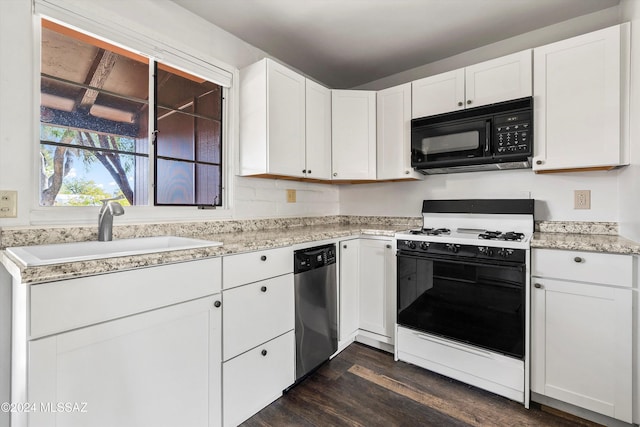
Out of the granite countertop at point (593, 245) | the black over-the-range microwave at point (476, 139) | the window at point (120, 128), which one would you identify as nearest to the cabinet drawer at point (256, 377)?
the window at point (120, 128)

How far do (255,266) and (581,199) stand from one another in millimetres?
2210

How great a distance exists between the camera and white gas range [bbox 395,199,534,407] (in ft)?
5.61

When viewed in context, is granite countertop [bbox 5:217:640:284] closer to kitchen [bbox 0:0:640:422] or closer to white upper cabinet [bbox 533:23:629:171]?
kitchen [bbox 0:0:640:422]

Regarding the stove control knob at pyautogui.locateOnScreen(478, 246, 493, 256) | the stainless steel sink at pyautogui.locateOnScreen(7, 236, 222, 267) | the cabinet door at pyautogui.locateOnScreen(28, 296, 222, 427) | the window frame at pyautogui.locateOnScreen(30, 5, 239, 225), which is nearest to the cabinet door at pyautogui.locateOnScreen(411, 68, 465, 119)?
the stove control knob at pyautogui.locateOnScreen(478, 246, 493, 256)

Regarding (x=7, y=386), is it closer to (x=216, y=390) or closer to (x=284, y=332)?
(x=216, y=390)

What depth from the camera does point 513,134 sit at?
6.47 feet

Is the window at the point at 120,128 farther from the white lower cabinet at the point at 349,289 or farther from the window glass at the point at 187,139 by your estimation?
the white lower cabinet at the point at 349,289

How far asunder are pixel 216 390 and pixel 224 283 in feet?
1.63

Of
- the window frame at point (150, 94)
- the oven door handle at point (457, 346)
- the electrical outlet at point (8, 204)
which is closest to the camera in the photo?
the electrical outlet at point (8, 204)

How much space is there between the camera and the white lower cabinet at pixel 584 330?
148 cm

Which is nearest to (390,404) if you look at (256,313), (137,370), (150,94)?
(256,313)

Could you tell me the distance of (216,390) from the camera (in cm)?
139

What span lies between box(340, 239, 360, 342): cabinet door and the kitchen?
0.71m

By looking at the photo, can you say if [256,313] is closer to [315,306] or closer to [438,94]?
[315,306]
